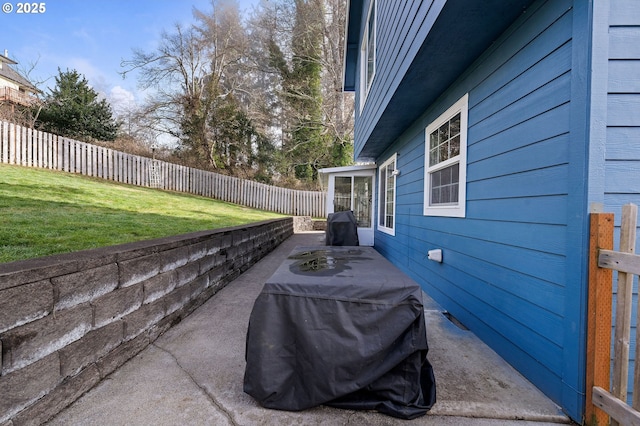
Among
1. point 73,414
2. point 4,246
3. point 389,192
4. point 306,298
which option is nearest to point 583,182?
point 306,298

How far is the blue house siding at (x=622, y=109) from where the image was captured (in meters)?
1.57

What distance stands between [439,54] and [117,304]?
3.18 meters

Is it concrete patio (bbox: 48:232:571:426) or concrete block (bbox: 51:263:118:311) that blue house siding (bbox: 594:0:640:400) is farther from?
concrete block (bbox: 51:263:118:311)

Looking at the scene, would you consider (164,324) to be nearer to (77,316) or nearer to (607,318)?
(77,316)

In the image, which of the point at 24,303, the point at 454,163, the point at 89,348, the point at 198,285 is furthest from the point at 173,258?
the point at 454,163

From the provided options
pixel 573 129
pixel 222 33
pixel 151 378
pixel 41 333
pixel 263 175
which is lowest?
pixel 151 378

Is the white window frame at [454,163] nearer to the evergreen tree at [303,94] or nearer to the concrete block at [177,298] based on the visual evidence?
the concrete block at [177,298]

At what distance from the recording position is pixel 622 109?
5.19ft

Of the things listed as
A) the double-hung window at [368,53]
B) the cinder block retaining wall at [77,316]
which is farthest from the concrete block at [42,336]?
the double-hung window at [368,53]

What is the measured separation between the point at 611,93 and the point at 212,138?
1783cm

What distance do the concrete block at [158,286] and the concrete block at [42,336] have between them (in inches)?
20.1

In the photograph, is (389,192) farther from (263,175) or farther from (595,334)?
(263,175)

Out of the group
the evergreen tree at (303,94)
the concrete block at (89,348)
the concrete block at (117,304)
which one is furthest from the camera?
the evergreen tree at (303,94)

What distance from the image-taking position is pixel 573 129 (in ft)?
5.37
